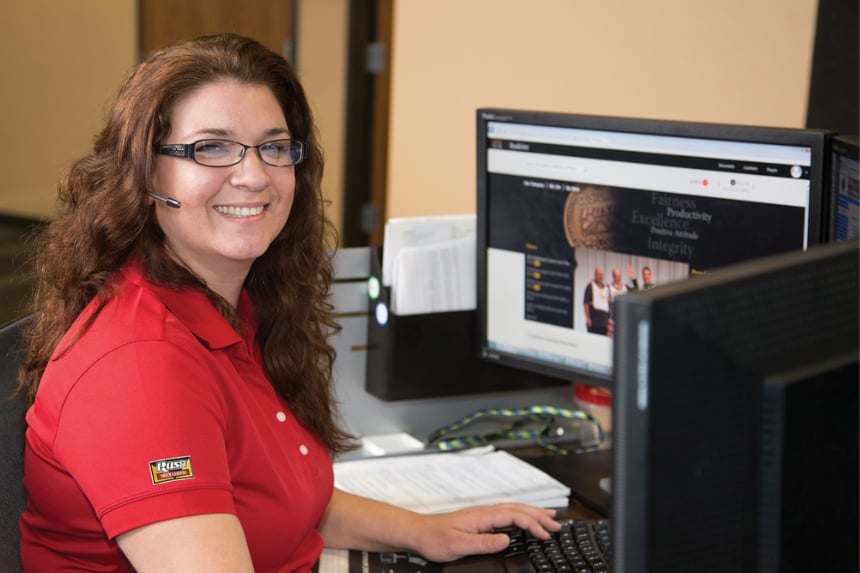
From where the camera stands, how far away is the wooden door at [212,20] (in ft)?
15.8

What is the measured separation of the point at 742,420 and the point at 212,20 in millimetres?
4464

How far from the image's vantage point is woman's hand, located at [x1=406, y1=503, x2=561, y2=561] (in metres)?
1.48

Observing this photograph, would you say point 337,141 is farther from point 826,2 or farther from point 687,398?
point 687,398

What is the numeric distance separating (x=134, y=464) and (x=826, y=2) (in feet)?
6.53

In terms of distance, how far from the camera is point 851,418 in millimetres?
776

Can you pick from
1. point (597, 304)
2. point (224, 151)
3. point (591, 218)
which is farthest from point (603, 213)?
point (224, 151)

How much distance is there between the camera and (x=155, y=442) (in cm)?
112

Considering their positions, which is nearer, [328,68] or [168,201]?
[168,201]

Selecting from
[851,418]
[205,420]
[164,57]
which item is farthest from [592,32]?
[851,418]

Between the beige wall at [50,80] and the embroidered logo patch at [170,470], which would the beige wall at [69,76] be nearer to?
the beige wall at [50,80]

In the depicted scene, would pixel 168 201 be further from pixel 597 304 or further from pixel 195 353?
pixel 597 304

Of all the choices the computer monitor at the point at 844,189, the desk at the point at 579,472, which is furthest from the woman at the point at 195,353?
the computer monitor at the point at 844,189

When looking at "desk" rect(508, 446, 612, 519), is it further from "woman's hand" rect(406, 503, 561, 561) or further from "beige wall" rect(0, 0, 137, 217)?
"beige wall" rect(0, 0, 137, 217)

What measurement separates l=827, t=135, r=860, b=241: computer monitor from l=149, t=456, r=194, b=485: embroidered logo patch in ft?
2.67
